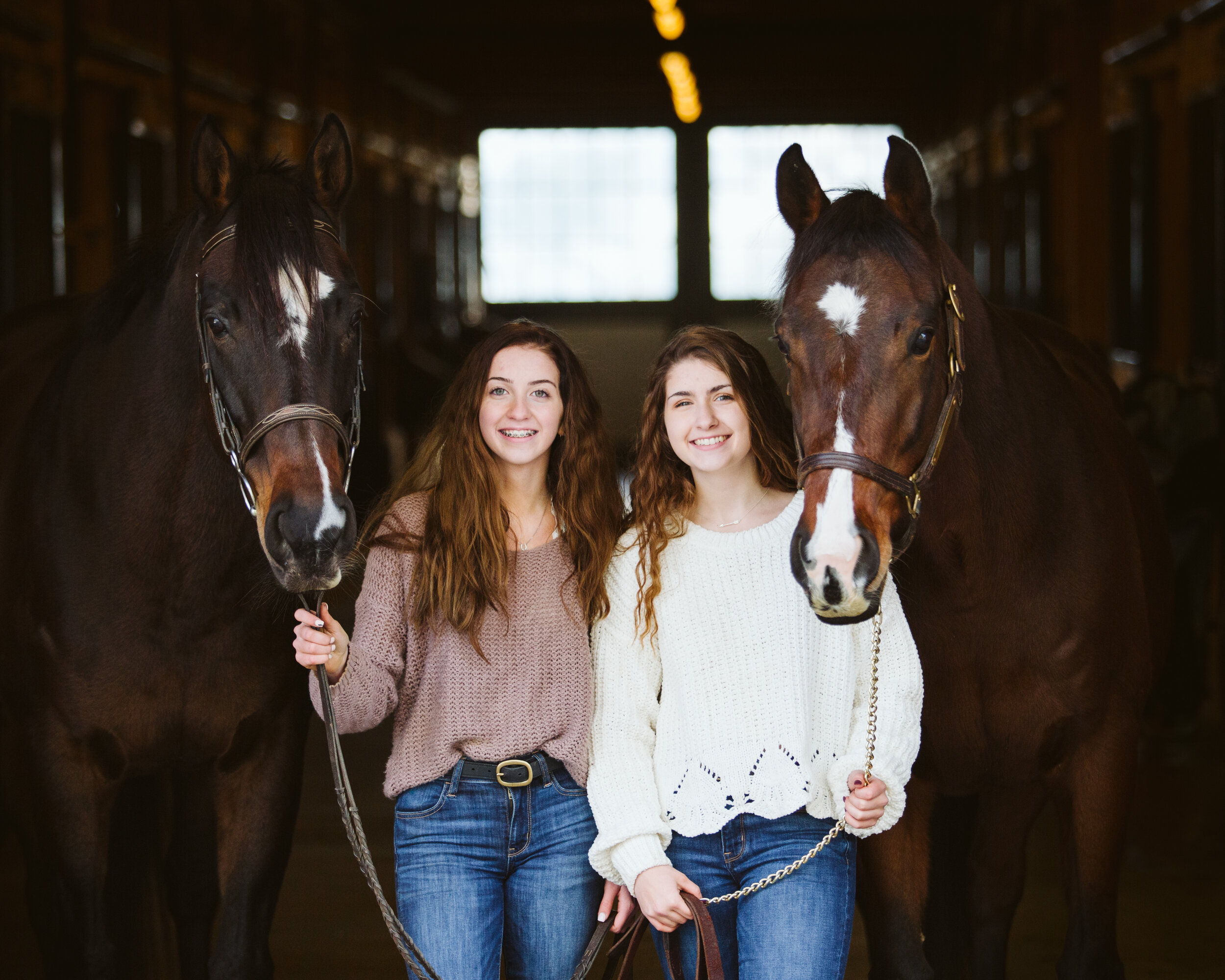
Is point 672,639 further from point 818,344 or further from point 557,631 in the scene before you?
point 818,344

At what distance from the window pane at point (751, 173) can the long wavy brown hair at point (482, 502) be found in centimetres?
1600

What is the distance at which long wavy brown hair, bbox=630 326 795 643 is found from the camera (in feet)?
6.45

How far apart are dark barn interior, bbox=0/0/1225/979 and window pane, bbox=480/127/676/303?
0.29 meters

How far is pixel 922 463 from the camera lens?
6.08 feet

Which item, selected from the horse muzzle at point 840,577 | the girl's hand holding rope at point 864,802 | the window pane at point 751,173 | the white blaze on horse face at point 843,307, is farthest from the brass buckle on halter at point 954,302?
the window pane at point 751,173

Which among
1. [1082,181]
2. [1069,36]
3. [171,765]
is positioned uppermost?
[1069,36]

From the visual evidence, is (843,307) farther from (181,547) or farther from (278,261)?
(181,547)

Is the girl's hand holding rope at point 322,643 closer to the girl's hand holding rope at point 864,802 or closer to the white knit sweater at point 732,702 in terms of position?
the white knit sweater at point 732,702

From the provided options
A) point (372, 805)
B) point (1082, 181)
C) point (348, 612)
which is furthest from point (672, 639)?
point (1082, 181)

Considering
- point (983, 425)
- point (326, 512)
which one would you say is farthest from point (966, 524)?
point (326, 512)

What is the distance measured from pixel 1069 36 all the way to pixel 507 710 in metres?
8.30

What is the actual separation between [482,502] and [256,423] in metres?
0.34

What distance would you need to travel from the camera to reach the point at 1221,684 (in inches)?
196

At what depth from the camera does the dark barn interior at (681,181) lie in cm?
342
